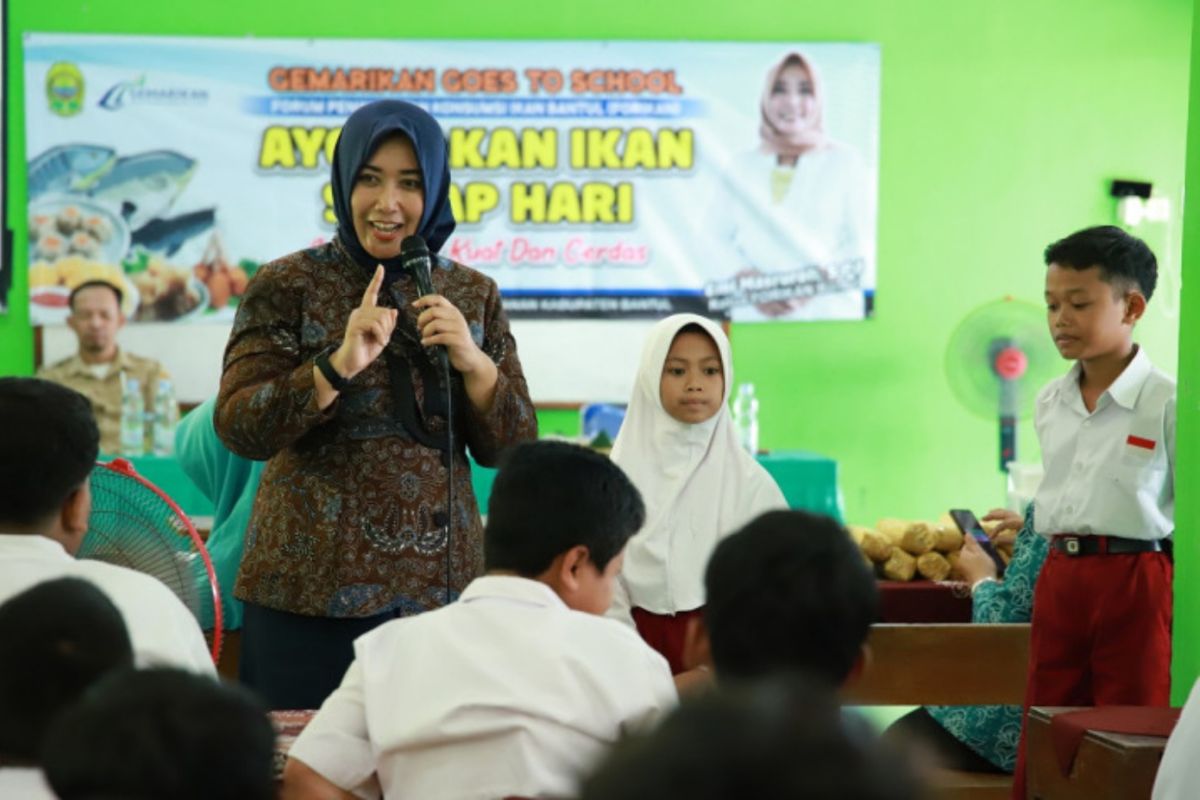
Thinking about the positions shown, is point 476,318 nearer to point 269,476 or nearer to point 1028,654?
point 269,476

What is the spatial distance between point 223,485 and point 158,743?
2843 millimetres

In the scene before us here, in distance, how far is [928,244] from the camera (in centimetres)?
750

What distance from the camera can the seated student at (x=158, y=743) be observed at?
91 cm

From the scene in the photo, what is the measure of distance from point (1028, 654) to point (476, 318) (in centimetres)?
163

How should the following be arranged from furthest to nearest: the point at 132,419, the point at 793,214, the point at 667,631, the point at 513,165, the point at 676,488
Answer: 1. the point at 793,214
2. the point at 513,165
3. the point at 132,419
4. the point at 676,488
5. the point at 667,631

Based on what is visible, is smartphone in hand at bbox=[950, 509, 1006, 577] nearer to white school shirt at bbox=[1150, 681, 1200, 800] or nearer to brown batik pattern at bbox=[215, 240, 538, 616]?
brown batik pattern at bbox=[215, 240, 538, 616]

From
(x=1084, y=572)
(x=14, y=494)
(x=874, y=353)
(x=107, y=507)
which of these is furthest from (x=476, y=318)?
(x=874, y=353)

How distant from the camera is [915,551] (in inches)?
173

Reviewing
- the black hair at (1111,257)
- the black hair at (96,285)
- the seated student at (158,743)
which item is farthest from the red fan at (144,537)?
the black hair at (96,285)

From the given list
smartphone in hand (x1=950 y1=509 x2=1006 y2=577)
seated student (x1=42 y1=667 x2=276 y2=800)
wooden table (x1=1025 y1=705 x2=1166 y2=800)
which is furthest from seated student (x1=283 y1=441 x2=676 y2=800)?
smartphone in hand (x1=950 y1=509 x2=1006 y2=577)

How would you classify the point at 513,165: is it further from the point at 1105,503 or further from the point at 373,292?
the point at 373,292

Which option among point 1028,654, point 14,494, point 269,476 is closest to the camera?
point 14,494

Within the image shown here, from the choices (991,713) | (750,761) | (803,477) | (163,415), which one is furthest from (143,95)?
(750,761)

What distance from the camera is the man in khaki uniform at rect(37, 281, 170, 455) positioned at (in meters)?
6.82
